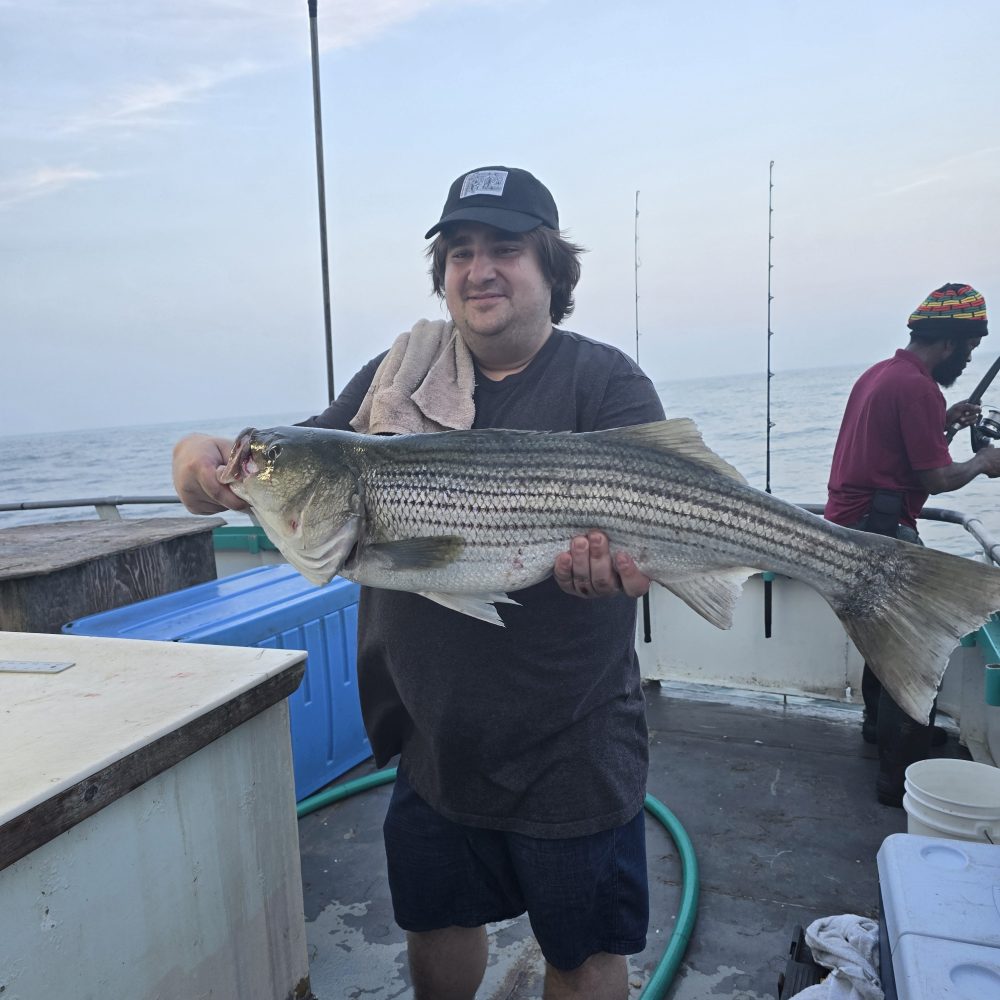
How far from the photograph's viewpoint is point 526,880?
2.26 m

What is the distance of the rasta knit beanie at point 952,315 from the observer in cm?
443

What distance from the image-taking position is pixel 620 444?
228cm

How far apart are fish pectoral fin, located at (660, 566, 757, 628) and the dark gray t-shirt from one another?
0.58 feet

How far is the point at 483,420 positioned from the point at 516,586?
21.5 inches

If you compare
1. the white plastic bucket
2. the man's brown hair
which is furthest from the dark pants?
the man's brown hair

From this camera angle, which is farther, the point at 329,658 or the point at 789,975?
the point at 329,658

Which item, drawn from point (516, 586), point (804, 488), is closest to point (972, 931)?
point (516, 586)

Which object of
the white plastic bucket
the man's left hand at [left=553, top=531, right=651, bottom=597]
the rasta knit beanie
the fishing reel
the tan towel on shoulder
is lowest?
the white plastic bucket

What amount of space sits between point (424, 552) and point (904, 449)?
3.31 metres

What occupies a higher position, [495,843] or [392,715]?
[392,715]

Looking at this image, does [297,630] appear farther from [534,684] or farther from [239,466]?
[534,684]

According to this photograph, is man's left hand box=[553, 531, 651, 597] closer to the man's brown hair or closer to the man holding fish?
the man holding fish

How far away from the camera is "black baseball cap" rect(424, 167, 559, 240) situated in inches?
92.4

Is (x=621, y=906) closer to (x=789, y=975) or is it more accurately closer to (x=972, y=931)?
(x=789, y=975)
